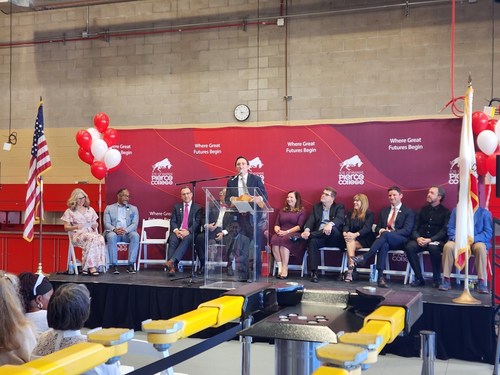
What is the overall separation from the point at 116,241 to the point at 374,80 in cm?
444

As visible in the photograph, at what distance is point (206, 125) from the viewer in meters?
9.67

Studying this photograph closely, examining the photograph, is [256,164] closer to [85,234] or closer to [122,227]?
[122,227]

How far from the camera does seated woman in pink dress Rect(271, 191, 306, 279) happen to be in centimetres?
724

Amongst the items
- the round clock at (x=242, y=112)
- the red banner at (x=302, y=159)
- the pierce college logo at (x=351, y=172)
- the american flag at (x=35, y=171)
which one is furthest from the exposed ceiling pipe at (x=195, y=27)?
the american flag at (x=35, y=171)

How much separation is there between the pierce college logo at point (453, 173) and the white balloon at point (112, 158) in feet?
14.3

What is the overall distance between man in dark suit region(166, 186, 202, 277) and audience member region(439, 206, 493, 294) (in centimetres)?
307

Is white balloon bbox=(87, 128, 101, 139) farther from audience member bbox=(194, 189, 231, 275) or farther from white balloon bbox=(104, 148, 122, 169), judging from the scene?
audience member bbox=(194, 189, 231, 275)

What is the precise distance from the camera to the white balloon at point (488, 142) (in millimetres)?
6320

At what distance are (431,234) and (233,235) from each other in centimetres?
232

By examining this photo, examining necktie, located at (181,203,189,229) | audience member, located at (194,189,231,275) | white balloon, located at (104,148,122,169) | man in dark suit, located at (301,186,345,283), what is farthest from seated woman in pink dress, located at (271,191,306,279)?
white balloon, located at (104,148,122,169)

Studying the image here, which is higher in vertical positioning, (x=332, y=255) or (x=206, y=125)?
(x=206, y=125)

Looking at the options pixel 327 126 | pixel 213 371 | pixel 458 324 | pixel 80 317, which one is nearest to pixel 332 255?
pixel 327 126

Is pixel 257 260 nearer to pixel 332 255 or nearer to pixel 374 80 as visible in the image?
pixel 332 255

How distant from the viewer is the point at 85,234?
7387mm
